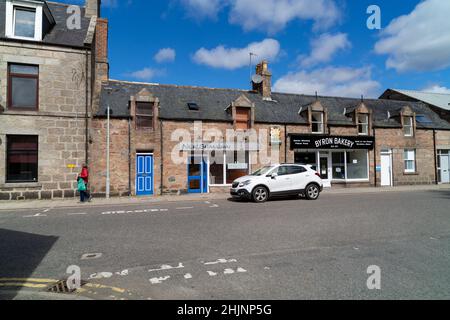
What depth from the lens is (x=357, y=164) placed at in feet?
66.5

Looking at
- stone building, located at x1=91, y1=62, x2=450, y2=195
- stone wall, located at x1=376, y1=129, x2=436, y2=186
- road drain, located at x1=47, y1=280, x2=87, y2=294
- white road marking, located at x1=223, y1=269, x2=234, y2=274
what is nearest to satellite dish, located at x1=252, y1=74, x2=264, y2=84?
stone building, located at x1=91, y1=62, x2=450, y2=195

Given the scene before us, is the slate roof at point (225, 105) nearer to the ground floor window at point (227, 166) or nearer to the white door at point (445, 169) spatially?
the ground floor window at point (227, 166)

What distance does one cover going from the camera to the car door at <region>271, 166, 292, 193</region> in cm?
1253

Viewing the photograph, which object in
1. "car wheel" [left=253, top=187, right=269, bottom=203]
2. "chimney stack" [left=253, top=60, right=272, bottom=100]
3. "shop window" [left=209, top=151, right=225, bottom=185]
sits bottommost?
"car wheel" [left=253, top=187, right=269, bottom=203]

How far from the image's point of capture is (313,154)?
63.5 feet

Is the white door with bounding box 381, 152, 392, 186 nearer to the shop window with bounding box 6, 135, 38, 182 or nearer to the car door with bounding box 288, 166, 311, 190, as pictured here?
the car door with bounding box 288, 166, 311, 190

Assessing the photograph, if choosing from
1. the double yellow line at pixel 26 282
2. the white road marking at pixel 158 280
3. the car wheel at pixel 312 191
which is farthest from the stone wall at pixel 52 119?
the white road marking at pixel 158 280

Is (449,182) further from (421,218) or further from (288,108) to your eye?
(421,218)

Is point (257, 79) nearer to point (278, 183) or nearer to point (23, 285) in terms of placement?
point (278, 183)

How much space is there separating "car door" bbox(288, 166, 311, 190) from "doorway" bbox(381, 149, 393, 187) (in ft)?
35.0

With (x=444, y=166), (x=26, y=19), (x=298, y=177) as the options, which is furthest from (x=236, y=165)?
(x=444, y=166)

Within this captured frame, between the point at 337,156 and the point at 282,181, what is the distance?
369 inches
